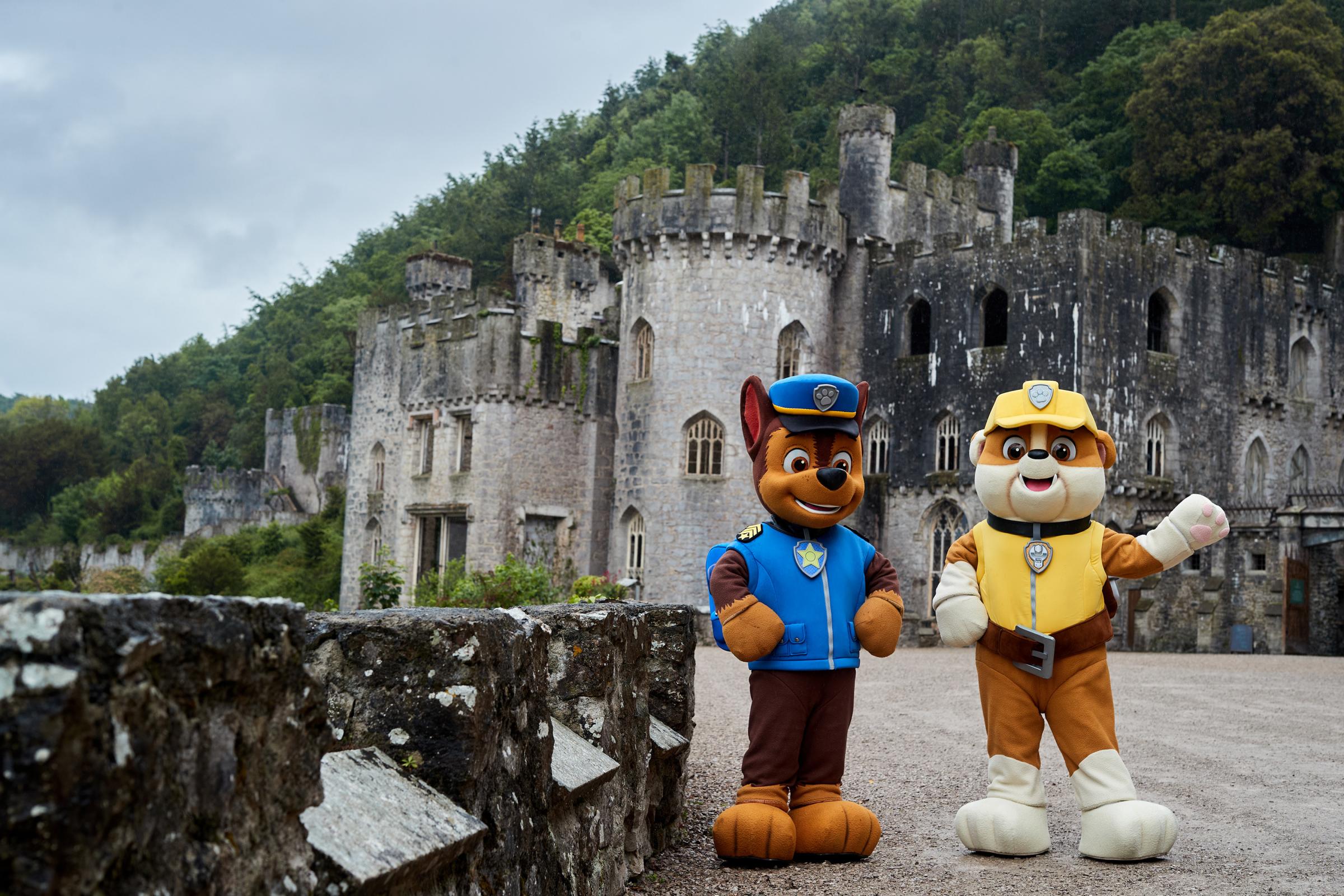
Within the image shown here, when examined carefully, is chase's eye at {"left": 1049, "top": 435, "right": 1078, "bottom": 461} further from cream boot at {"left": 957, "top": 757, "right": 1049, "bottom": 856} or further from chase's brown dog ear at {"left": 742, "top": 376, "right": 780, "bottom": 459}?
cream boot at {"left": 957, "top": 757, "right": 1049, "bottom": 856}

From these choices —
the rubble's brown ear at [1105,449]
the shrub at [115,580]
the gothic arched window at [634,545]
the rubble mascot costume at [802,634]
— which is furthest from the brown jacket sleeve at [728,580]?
the shrub at [115,580]

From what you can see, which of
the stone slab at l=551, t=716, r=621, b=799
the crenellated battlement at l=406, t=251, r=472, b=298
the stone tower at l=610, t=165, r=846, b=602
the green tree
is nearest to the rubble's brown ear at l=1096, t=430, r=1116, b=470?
the stone slab at l=551, t=716, r=621, b=799

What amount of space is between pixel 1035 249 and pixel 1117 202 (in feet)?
50.9

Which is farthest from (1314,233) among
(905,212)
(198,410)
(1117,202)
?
(198,410)

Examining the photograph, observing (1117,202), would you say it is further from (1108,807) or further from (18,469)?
(18,469)

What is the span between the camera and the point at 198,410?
68500mm

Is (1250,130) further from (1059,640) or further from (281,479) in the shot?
(281,479)

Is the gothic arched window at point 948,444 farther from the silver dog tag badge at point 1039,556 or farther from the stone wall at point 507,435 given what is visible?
the silver dog tag badge at point 1039,556

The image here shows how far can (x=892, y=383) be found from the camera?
25.6 metres

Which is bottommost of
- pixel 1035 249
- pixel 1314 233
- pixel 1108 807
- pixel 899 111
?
pixel 1108 807

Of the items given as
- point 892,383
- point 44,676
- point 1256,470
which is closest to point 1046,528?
point 44,676

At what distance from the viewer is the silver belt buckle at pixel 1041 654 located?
5953mm

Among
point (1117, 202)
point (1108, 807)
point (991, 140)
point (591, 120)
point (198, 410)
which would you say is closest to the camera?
point (1108, 807)

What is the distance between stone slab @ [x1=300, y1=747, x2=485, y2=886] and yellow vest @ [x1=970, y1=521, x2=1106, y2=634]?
3583mm
